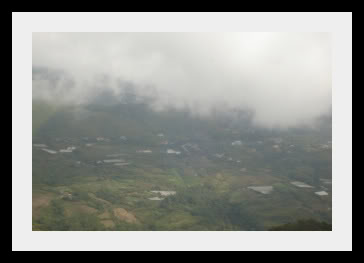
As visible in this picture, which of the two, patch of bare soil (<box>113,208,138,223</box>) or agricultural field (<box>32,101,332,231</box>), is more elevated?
Answer: agricultural field (<box>32,101,332,231</box>)

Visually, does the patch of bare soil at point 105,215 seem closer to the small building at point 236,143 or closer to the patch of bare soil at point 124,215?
the patch of bare soil at point 124,215

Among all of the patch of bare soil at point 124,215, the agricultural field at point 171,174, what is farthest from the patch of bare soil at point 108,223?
the patch of bare soil at point 124,215

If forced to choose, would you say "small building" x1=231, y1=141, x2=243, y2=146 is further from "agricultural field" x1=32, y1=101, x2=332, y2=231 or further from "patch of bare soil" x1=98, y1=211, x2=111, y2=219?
"patch of bare soil" x1=98, y1=211, x2=111, y2=219

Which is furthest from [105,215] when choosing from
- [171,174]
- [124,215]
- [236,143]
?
[236,143]

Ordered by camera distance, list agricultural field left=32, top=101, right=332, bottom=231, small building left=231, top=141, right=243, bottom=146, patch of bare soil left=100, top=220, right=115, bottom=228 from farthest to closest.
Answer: small building left=231, top=141, right=243, bottom=146 → agricultural field left=32, top=101, right=332, bottom=231 → patch of bare soil left=100, top=220, right=115, bottom=228

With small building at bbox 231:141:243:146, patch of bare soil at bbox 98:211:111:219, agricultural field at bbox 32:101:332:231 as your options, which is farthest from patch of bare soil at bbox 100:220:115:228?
small building at bbox 231:141:243:146

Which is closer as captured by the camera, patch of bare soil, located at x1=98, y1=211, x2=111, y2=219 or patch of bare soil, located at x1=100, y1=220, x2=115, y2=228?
patch of bare soil, located at x1=100, y1=220, x2=115, y2=228

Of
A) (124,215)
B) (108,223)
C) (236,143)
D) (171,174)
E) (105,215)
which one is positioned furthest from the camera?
(236,143)

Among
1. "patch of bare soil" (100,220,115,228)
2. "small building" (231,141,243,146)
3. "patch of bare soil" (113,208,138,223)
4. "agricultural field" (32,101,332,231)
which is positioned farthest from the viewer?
"small building" (231,141,243,146)

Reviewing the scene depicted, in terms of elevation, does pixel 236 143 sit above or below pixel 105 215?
above

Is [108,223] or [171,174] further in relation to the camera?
[171,174]

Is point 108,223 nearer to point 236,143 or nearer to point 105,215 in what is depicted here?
point 105,215
